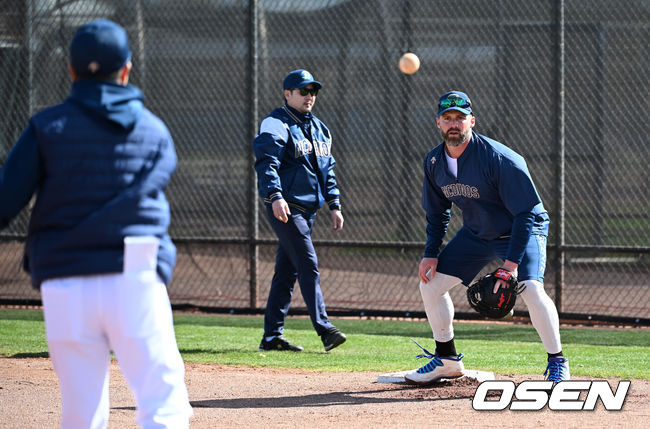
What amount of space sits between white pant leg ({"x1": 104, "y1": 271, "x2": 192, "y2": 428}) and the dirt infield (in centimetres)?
158

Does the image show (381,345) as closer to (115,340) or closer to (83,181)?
(115,340)

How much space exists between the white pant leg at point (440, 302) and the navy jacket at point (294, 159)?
1.47 meters

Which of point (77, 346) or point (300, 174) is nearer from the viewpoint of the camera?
point (77, 346)

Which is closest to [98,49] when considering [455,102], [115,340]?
[115,340]

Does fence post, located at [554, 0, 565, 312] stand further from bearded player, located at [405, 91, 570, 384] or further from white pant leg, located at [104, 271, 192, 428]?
white pant leg, located at [104, 271, 192, 428]

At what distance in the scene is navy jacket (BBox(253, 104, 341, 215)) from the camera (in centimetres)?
654

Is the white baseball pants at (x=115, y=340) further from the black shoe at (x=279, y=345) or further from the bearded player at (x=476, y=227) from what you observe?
the black shoe at (x=279, y=345)

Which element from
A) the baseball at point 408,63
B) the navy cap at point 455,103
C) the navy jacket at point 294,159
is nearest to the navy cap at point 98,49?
the navy cap at point 455,103

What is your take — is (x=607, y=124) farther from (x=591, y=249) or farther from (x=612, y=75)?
(x=591, y=249)

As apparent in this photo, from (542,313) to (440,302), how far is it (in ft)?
2.07

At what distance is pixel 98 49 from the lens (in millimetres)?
3014

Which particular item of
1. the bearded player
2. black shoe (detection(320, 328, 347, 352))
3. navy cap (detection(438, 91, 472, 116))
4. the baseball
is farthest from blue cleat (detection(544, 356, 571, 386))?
the baseball

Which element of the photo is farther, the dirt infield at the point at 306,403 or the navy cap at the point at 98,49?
the dirt infield at the point at 306,403

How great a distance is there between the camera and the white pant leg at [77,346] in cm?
292
